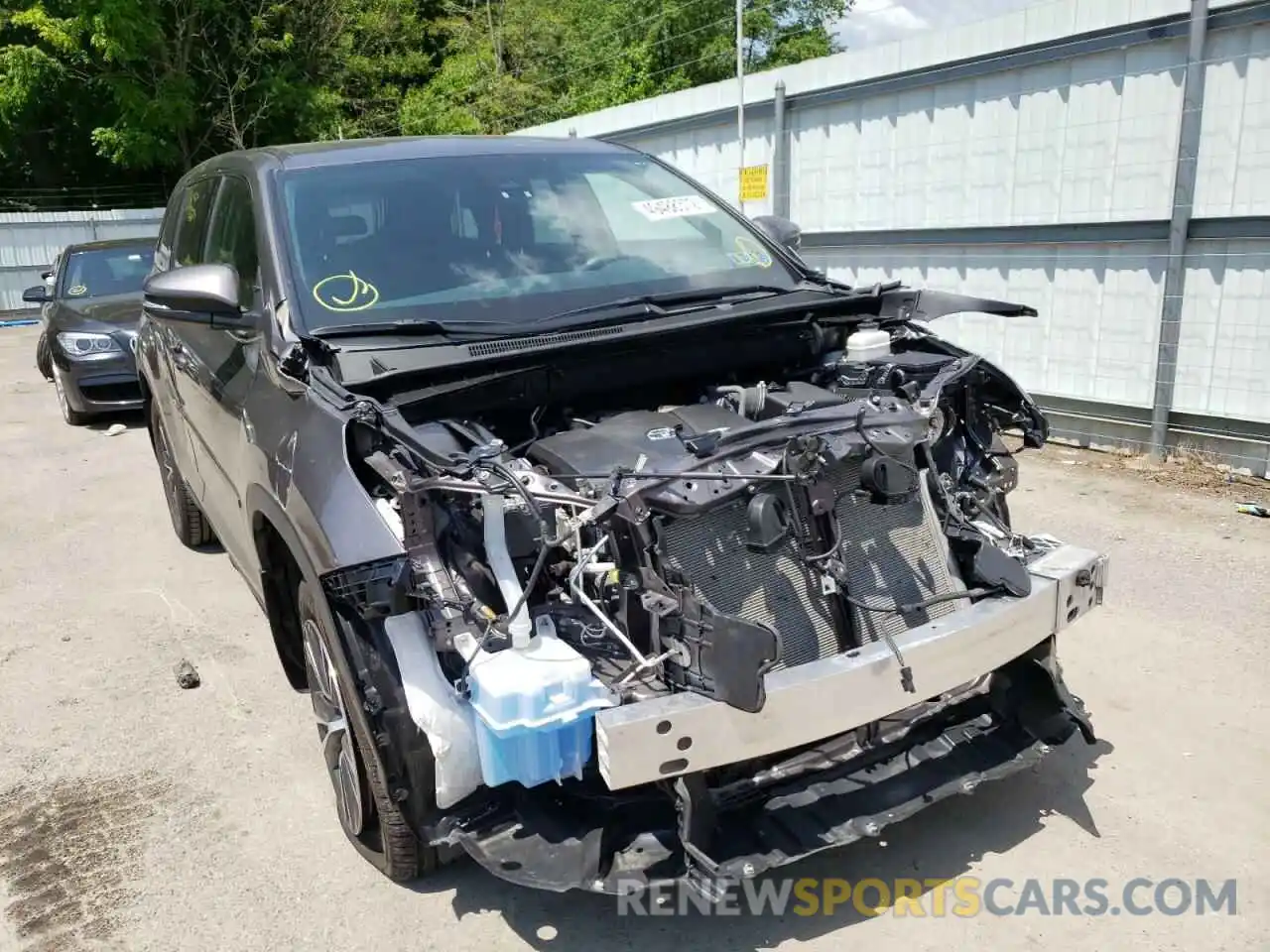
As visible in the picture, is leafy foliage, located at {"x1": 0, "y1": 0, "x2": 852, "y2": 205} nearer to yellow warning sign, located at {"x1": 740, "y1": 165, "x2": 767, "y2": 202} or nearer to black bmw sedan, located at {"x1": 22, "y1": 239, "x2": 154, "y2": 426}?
black bmw sedan, located at {"x1": 22, "y1": 239, "x2": 154, "y2": 426}

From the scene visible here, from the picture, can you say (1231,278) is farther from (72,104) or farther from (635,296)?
(72,104)

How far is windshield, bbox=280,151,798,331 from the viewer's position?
3.47 m

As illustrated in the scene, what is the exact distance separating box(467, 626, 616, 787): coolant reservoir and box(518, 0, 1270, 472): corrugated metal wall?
5.40 metres

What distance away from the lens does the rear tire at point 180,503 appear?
19.0 feet

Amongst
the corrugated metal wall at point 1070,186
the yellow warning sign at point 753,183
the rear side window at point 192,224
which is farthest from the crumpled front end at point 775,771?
the yellow warning sign at point 753,183

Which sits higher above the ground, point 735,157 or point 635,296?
point 735,157

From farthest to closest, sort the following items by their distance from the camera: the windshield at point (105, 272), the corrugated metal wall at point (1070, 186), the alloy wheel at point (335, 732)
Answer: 1. the windshield at point (105, 272)
2. the corrugated metal wall at point (1070, 186)
3. the alloy wheel at point (335, 732)

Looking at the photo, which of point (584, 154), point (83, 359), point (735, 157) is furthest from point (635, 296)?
point (83, 359)

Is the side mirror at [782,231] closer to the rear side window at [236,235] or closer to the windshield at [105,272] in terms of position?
the rear side window at [236,235]

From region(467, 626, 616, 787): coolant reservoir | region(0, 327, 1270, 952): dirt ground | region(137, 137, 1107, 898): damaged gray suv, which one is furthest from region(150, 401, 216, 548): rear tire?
region(467, 626, 616, 787): coolant reservoir

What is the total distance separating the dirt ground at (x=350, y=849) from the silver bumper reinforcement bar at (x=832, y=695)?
0.65 metres

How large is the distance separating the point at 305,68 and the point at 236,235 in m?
24.5

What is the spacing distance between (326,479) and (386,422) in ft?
0.74

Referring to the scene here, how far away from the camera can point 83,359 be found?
29.8 feet
